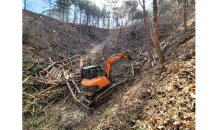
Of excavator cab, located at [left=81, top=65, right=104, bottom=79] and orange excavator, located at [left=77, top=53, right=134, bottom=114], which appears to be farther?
excavator cab, located at [left=81, top=65, right=104, bottom=79]

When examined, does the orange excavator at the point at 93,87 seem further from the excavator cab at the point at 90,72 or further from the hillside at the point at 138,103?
the hillside at the point at 138,103

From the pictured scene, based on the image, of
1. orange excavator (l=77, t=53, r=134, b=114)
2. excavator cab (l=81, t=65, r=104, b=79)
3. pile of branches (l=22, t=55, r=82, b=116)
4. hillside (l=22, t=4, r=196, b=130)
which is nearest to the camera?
hillside (l=22, t=4, r=196, b=130)

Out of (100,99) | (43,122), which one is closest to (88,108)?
(100,99)

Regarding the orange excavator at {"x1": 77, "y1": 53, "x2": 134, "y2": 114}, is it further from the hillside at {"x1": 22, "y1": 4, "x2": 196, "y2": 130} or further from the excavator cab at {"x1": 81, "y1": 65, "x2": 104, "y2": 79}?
the hillside at {"x1": 22, "y1": 4, "x2": 196, "y2": 130}

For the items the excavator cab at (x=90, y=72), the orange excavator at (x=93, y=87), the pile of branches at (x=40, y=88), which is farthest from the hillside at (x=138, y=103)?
the excavator cab at (x=90, y=72)

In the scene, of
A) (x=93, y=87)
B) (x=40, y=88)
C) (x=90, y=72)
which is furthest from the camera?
(x=40, y=88)

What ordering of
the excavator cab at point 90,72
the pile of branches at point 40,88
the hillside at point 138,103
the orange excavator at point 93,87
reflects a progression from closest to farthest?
the hillside at point 138,103 < the orange excavator at point 93,87 < the excavator cab at point 90,72 < the pile of branches at point 40,88

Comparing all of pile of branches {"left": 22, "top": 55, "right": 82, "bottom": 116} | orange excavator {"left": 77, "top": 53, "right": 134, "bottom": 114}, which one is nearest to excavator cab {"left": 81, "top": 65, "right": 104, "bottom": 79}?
orange excavator {"left": 77, "top": 53, "right": 134, "bottom": 114}

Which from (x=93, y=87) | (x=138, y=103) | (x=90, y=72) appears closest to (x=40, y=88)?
(x=90, y=72)

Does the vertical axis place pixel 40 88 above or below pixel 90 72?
below

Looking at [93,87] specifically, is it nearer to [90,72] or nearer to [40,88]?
[90,72]

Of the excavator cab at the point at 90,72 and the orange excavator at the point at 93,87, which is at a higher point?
the excavator cab at the point at 90,72
